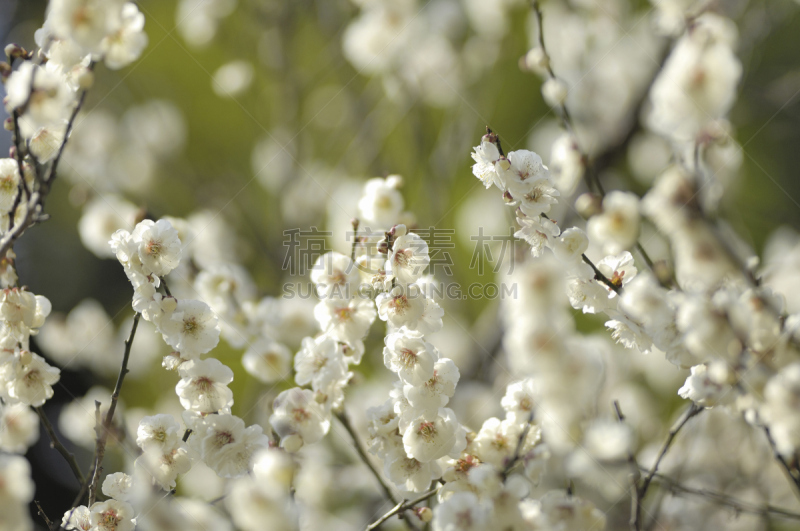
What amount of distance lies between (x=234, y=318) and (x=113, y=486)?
50 cm

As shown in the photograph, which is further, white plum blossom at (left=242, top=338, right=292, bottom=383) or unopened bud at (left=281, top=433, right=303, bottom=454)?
white plum blossom at (left=242, top=338, right=292, bottom=383)

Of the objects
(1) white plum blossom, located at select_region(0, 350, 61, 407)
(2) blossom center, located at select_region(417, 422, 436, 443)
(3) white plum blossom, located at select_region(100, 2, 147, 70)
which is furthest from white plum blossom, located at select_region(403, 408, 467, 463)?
(3) white plum blossom, located at select_region(100, 2, 147, 70)

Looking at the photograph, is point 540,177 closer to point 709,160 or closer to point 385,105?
point 709,160

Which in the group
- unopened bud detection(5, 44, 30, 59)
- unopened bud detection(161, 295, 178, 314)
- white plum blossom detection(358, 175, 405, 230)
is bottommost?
unopened bud detection(161, 295, 178, 314)

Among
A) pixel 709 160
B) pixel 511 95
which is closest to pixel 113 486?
pixel 709 160

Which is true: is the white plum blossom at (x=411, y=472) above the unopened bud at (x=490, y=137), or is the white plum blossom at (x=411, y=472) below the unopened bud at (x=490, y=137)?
below

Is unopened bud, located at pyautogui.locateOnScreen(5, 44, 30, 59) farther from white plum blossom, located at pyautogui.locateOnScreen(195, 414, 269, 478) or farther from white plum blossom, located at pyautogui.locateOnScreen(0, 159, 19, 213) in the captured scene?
white plum blossom, located at pyautogui.locateOnScreen(195, 414, 269, 478)

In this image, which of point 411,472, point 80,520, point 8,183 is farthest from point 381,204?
point 80,520

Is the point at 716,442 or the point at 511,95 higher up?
the point at 511,95

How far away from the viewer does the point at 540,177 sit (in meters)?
0.89

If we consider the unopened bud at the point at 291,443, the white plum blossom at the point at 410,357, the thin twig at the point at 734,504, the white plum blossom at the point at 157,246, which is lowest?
the thin twig at the point at 734,504

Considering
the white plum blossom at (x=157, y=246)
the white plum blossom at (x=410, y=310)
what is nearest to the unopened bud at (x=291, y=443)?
the white plum blossom at (x=410, y=310)

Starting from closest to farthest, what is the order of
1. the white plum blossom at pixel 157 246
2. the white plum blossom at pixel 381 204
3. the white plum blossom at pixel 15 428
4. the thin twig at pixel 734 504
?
1. the thin twig at pixel 734 504
2. the white plum blossom at pixel 157 246
3. the white plum blossom at pixel 15 428
4. the white plum blossom at pixel 381 204

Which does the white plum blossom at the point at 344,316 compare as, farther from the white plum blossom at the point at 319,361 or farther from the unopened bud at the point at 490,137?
the unopened bud at the point at 490,137
